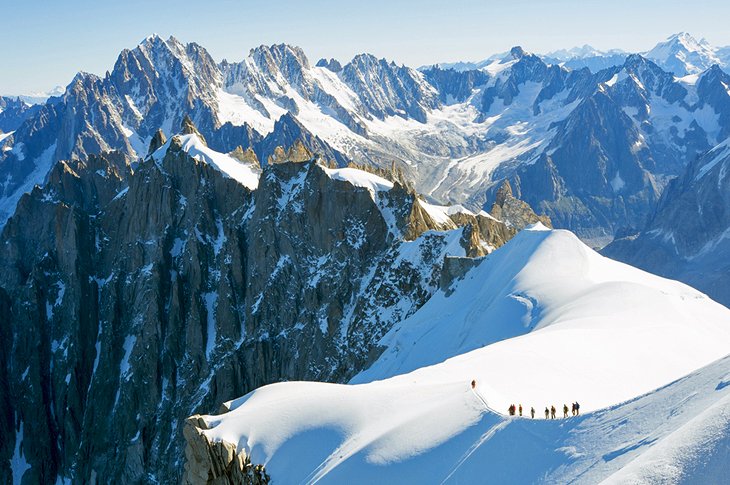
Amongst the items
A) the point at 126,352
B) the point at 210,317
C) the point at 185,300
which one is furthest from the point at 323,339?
the point at 126,352

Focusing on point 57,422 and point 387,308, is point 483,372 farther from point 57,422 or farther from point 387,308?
point 57,422

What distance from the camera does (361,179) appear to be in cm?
11806

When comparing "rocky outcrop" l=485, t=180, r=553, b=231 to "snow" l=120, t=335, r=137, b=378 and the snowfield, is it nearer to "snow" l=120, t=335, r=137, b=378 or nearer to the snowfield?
the snowfield

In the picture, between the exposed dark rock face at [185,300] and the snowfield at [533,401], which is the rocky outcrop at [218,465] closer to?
the snowfield at [533,401]

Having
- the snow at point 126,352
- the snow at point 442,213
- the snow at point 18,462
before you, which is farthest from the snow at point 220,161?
the snow at point 18,462

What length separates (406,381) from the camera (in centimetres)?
5138

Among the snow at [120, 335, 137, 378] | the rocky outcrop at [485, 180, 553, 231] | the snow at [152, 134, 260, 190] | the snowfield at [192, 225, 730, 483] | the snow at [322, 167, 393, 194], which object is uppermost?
the snow at [152, 134, 260, 190]

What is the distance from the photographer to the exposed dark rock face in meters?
110

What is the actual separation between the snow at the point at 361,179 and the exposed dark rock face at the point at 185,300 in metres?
1.21

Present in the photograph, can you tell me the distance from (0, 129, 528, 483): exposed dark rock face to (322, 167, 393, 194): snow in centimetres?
121

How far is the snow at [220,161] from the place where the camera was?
136m

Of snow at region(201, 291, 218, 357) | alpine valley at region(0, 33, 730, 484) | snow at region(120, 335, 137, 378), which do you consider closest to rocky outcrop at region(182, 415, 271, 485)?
alpine valley at region(0, 33, 730, 484)

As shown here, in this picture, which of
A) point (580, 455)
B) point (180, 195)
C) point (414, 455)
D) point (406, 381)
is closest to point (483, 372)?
point (406, 381)

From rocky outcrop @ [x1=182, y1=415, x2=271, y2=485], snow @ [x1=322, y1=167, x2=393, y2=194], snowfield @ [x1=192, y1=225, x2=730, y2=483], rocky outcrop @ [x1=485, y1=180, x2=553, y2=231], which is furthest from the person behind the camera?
rocky outcrop @ [x1=485, y1=180, x2=553, y2=231]
